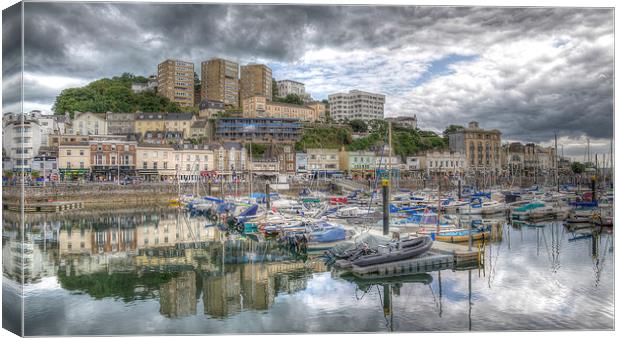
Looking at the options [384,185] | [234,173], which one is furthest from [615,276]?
[234,173]

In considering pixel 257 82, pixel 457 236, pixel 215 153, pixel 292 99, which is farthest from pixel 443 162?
pixel 457 236

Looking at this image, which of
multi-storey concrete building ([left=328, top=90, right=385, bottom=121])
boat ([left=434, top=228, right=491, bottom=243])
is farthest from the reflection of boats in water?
multi-storey concrete building ([left=328, top=90, right=385, bottom=121])

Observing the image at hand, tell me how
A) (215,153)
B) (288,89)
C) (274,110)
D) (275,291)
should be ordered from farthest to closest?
1. (288,89)
2. (274,110)
3. (215,153)
4. (275,291)

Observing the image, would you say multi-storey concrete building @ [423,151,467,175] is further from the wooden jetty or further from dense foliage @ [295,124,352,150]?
the wooden jetty

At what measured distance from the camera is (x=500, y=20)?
755cm

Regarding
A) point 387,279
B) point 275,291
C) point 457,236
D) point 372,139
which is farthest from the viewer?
point 372,139

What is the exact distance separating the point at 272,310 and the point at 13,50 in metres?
4.86

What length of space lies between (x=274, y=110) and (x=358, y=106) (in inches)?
326

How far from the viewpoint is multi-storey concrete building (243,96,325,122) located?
4325cm

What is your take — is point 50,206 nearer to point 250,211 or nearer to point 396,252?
point 250,211

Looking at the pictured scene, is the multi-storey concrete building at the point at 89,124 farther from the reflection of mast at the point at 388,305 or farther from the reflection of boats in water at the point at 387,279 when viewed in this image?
the reflection of mast at the point at 388,305

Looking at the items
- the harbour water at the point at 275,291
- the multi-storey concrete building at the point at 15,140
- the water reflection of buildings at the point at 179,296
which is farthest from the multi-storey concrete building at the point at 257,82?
the multi-storey concrete building at the point at 15,140

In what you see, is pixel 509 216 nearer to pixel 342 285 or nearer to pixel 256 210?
Result: pixel 256 210

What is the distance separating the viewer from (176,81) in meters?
45.2
